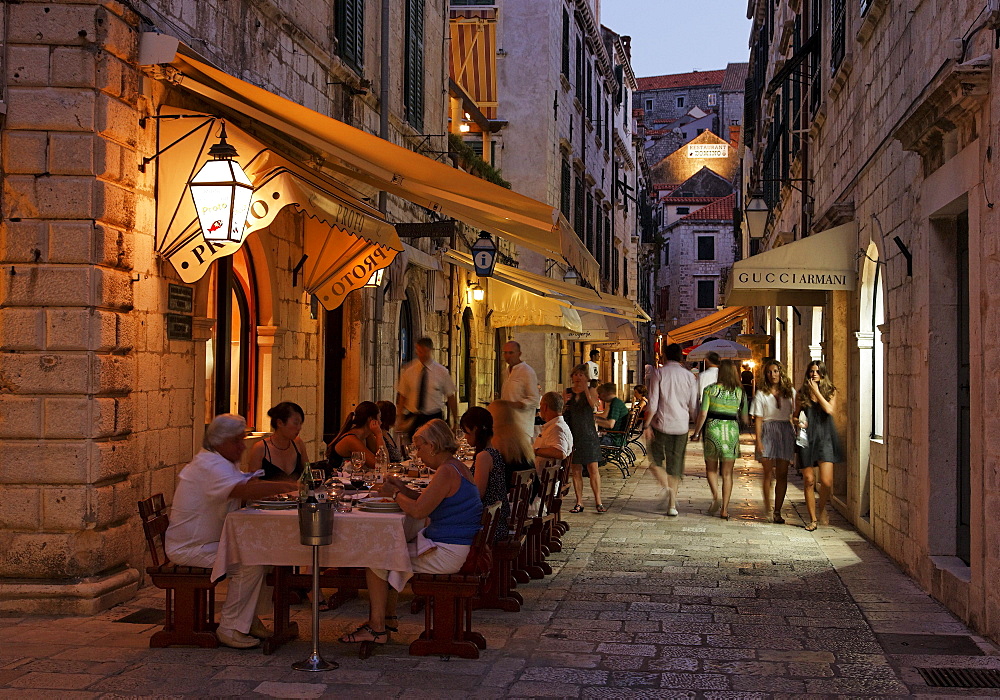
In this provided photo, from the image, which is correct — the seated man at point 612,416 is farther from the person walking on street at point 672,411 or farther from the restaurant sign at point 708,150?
the restaurant sign at point 708,150

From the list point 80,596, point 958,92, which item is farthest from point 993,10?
point 80,596

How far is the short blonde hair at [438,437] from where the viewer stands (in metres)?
6.06

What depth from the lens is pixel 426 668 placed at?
5586 mm

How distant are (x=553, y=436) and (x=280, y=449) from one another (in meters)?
4.04

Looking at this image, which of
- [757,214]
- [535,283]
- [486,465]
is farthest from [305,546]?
[757,214]

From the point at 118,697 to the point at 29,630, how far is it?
1.55m

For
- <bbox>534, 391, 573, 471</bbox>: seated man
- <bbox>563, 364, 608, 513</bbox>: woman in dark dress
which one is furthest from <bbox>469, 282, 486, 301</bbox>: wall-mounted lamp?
<bbox>534, 391, 573, 471</bbox>: seated man

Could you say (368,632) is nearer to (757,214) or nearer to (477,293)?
(757,214)

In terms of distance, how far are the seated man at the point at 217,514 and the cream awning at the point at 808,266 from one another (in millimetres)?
6560

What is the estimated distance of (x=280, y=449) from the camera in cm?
706

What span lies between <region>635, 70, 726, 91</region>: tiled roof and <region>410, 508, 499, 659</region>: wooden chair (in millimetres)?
80932

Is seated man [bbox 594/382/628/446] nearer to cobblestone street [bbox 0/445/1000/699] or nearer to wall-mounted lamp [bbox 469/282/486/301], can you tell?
wall-mounted lamp [bbox 469/282/486/301]

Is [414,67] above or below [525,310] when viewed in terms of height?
above

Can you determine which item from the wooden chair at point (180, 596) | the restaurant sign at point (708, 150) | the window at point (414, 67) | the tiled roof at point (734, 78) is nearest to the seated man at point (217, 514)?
the wooden chair at point (180, 596)
